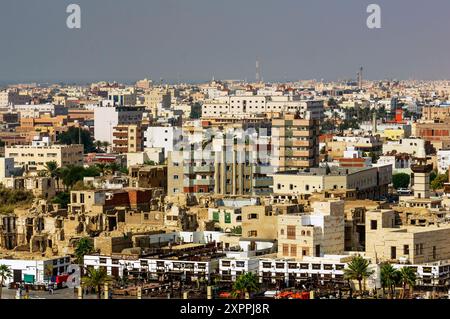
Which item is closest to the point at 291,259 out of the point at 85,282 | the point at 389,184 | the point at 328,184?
the point at 85,282

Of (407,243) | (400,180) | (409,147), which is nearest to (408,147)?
(409,147)

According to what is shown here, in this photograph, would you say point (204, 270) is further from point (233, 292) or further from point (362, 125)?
point (362, 125)

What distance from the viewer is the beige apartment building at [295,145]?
67.5 ft

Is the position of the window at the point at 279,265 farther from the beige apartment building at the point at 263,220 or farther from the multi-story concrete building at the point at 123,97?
the multi-story concrete building at the point at 123,97

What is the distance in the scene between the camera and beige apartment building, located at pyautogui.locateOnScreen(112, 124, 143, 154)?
95.2 feet

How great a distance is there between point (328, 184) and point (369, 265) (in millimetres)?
6296

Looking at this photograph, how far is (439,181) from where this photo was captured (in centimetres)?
2055

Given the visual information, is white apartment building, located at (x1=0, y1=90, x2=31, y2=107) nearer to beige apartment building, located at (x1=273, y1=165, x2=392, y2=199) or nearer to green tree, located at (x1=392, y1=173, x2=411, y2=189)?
green tree, located at (x1=392, y1=173, x2=411, y2=189)

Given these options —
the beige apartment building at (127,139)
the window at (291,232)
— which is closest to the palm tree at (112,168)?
the beige apartment building at (127,139)

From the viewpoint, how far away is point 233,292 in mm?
10883

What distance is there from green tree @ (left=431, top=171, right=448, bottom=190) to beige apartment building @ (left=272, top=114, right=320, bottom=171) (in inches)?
67.9

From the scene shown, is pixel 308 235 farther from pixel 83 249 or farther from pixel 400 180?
pixel 400 180

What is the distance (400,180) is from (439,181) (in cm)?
90

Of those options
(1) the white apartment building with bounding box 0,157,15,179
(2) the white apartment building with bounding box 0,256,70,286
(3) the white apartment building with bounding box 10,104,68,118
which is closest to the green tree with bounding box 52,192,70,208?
(1) the white apartment building with bounding box 0,157,15,179
